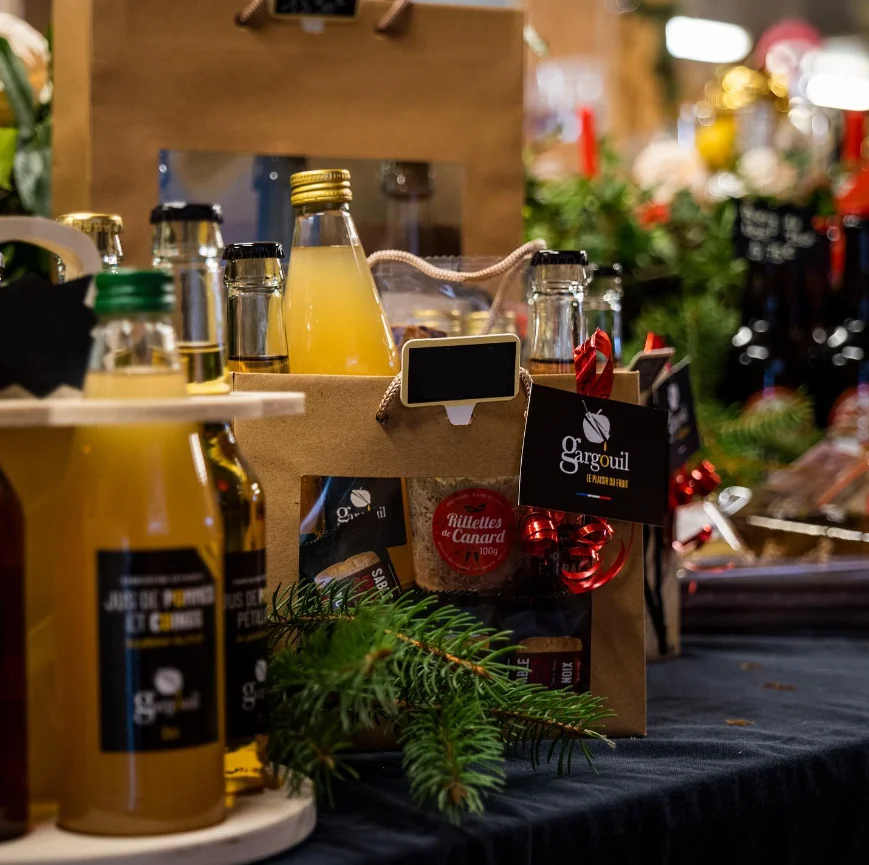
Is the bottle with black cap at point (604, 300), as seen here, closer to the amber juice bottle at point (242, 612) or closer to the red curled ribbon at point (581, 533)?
the red curled ribbon at point (581, 533)

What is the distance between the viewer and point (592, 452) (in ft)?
2.77

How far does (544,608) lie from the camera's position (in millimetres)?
881

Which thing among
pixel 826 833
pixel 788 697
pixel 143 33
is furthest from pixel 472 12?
pixel 826 833

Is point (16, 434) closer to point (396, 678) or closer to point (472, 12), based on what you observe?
point (396, 678)

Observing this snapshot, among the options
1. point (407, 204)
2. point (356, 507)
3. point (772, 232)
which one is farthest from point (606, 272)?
point (772, 232)

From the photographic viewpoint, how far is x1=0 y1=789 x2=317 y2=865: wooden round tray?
57cm

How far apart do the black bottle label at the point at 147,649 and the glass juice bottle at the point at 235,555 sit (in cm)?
7

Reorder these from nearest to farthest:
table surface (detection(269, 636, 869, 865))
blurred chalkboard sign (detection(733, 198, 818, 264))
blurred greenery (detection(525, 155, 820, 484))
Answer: table surface (detection(269, 636, 869, 865))
blurred greenery (detection(525, 155, 820, 484))
blurred chalkboard sign (detection(733, 198, 818, 264))

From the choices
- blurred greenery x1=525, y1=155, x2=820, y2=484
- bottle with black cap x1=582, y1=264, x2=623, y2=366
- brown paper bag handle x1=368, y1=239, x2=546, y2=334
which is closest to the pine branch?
brown paper bag handle x1=368, y1=239, x2=546, y2=334

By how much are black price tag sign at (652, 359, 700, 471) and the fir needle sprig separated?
37 cm

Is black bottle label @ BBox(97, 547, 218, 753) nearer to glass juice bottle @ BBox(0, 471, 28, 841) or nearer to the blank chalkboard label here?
glass juice bottle @ BBox(0, 471, 28, 841)

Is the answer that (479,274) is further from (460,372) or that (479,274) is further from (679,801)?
(679,801)

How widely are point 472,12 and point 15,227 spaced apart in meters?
0.71

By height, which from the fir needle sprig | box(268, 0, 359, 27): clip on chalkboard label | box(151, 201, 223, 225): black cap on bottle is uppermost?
box(268, 0, 359, 27): clip on chalkboard label
